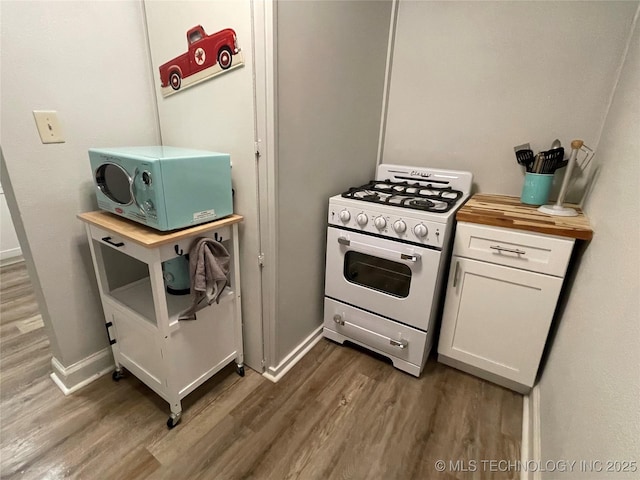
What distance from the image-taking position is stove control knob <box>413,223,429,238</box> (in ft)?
4.49

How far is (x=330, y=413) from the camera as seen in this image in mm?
1425

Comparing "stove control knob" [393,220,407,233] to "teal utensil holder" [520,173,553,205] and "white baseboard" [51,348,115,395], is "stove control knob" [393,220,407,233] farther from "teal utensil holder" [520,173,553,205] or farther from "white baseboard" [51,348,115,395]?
"white baseboard" [51,348,115,395]

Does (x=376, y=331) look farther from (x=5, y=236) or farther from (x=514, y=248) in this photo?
(x=5, y=236)

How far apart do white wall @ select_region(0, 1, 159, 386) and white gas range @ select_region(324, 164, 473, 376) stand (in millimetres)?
1121

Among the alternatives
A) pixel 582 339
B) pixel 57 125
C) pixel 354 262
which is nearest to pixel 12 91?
pixel 57 125

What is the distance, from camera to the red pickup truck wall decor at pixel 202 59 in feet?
3.89

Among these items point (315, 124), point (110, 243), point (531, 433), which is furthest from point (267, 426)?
point (315, 124)

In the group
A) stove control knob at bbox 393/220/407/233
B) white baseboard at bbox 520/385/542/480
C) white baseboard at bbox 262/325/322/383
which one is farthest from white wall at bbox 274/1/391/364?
white baseboard at bbox 520/385/542/480

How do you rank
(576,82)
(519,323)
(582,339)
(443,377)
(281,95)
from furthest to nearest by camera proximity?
(443,377) → (576,82) → (519,323) → (281,95) → (582,339)

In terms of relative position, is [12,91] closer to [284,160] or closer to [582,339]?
[284,160]

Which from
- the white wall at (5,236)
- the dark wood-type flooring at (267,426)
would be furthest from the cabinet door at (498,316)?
the white wall at (5,236)

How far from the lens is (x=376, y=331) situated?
1.69 meters

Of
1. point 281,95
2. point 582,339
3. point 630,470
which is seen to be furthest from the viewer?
point 281,95

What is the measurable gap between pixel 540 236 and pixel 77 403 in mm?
2179
